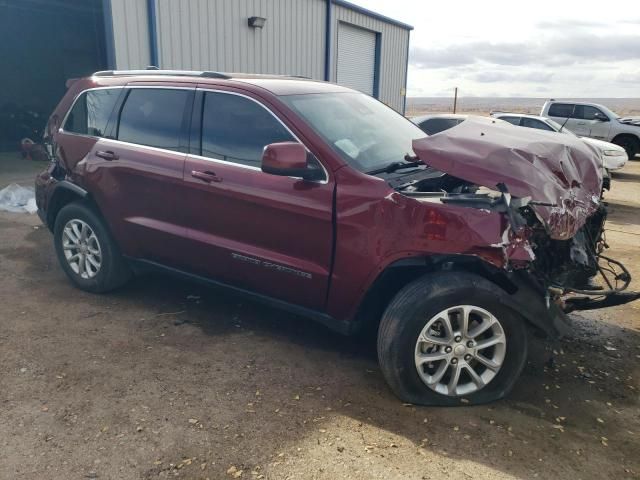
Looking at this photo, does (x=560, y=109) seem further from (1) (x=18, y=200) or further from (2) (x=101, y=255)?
(2) (x=101, y=255)

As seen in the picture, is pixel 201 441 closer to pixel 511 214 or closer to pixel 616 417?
pixel 511 214

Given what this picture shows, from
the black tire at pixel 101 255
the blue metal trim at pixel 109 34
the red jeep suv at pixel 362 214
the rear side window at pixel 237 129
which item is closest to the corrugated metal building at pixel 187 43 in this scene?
the blue metal trim at pixel 109 34

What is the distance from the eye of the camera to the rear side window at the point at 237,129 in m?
3.51

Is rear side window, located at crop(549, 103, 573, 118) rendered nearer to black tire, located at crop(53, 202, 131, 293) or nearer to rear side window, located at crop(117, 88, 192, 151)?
rear side window, located at crop(117, 88, 192, 151)

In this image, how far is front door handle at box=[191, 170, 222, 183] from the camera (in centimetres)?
361

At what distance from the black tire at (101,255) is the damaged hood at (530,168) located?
2.68m

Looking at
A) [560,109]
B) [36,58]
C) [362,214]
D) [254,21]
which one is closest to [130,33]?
[254,21]

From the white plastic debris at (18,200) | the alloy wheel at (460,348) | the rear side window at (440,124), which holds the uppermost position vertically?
the rear side window at (440,124)

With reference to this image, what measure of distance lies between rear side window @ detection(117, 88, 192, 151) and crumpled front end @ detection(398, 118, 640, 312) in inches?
71.8

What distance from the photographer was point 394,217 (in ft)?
9.84

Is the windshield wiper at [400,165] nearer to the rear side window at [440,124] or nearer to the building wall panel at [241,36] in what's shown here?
the rear side window at [440,124]

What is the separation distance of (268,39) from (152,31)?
3527mm

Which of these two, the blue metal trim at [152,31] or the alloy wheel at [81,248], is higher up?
the blue metal trim at [152,31]

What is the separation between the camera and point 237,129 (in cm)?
364
